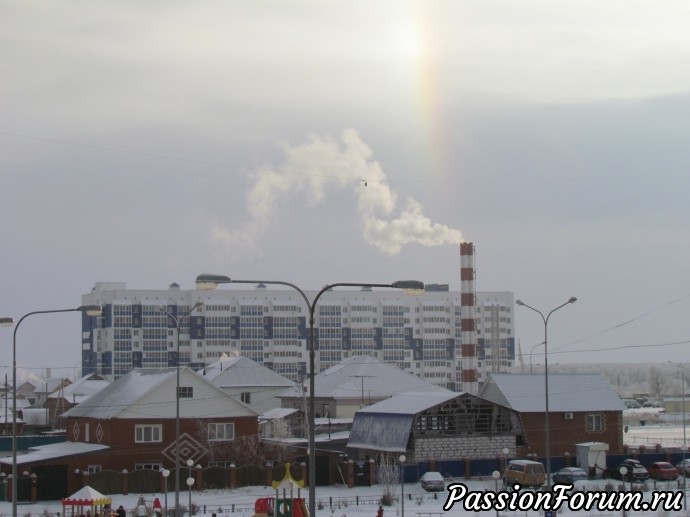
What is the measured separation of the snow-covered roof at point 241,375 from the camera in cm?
11025

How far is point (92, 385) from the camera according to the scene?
131500 millimetres

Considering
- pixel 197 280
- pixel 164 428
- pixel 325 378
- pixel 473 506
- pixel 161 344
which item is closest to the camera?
pixel 197 280

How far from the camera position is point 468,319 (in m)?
121

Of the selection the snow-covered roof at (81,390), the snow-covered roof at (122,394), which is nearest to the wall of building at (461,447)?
the snow-covered roof at (122,394)

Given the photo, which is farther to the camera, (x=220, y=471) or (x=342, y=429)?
(x=342, y=429)

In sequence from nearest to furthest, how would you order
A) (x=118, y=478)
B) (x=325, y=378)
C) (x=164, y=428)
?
(x=118, y=478) < (x=164, y=428) < (x=325, y=378)

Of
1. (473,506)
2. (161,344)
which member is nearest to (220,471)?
(473,506)

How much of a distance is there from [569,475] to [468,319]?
56439mm

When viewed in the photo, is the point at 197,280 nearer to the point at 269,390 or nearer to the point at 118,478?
the point at 118,478

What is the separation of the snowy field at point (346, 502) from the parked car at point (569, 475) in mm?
→ 1045

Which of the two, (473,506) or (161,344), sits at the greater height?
(161,344)

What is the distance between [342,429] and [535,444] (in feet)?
68.0

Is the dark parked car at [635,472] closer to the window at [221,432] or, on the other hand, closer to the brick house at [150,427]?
the brick house at [150,427]

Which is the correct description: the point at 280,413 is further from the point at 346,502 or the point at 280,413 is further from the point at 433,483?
the point at 346,502
